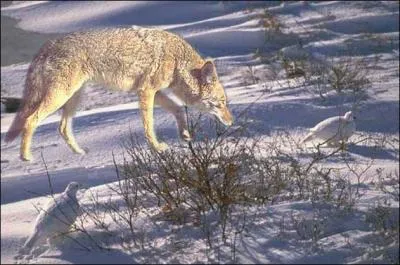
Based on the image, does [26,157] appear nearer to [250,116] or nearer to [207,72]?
[207,72]

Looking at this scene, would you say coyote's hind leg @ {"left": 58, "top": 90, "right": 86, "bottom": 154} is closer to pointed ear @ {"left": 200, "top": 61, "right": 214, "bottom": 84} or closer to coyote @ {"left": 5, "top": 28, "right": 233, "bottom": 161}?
coyote @ {"left": 5, "top": 28, "right": 233, "bottom": 161}

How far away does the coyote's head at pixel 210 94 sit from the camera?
218 inches

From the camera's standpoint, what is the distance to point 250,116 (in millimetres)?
6215

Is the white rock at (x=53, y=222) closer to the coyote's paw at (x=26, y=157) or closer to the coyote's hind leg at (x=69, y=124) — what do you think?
the coyote's paw at (x=26, y=157)

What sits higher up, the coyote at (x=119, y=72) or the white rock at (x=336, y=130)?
the coyote at (x=119, y=72)

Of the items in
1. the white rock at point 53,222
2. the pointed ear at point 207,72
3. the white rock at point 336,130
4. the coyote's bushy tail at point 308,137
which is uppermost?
the pointed ear at point 207,72

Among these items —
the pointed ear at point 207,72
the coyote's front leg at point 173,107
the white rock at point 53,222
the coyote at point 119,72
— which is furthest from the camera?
the coyote's front leg at point 173,107

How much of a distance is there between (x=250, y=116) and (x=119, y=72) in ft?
5.02

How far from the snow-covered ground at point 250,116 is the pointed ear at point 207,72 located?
62 centimetres

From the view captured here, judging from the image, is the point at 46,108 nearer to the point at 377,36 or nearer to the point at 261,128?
the point at 261,128

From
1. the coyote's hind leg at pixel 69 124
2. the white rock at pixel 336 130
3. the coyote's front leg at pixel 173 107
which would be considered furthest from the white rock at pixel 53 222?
the coyote's front leg at pixel 173 107

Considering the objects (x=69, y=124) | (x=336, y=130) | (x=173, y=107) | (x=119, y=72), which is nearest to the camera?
(x=336, y=130)

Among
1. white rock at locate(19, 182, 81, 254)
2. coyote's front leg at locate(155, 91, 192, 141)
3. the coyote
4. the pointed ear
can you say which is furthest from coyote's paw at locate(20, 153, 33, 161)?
white rock at locate(19, 182, 81, 254)

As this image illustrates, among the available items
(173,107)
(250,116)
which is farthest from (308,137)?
(173,107)
